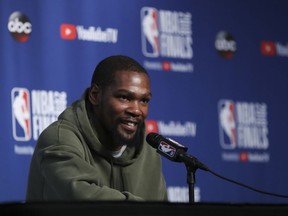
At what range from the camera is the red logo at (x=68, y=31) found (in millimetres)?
4988

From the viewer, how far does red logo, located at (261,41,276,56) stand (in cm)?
586

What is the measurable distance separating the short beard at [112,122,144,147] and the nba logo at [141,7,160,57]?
67.7 inches

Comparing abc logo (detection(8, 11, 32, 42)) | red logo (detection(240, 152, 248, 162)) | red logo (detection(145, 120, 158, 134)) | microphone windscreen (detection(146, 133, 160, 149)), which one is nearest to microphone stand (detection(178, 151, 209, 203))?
microphone windscreen (detection(146, 133, 160, 149))

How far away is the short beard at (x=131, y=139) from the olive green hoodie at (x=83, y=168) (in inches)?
1.0

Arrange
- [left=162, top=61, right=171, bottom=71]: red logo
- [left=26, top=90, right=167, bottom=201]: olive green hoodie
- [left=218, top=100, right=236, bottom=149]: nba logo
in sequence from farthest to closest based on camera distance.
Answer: [left=218, top=100, right=236, bottom=149]: nba logo → [left=162, top=61, right=171, bottom=71]: red logo → [left=26, top=90, right=167, bottom=201]: olive green hoodie

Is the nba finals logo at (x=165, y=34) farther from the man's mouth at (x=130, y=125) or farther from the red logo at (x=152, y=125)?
the man's mouth at (x=130, y=125)

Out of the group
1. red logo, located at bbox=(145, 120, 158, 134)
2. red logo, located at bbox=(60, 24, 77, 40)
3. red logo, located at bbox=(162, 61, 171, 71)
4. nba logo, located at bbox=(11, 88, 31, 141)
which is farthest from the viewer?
red logo, located at bbox=(162, 61, 171, 71)

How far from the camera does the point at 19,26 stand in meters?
4.84

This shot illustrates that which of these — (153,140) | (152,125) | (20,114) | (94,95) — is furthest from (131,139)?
(152,125)

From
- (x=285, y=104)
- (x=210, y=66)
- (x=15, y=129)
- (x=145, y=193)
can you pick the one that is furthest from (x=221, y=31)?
(x=145, y=193)

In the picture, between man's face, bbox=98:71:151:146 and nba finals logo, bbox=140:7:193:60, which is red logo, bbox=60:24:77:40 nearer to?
nba finals logo, bbox=140:7:193:60

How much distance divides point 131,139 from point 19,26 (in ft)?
5.19

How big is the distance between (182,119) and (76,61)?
30.3 inches

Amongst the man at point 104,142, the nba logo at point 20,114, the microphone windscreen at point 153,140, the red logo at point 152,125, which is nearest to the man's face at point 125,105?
the man at point 104,142
